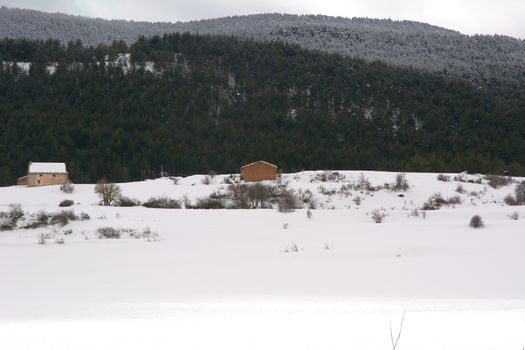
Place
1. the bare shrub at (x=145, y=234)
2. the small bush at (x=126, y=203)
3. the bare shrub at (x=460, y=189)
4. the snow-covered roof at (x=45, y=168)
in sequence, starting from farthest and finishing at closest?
the snow-covered roof at (x=45, y=168), the bare shrub at (x=460, y=189), the small bush at (x=126, y=203), the bare shrub at (x=145, y=234)

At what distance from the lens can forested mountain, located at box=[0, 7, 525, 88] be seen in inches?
4530

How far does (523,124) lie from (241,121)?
44.9 metres

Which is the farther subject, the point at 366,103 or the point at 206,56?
the point at 206,56

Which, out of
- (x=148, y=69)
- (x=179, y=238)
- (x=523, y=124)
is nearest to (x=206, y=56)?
(x=148, y=69)

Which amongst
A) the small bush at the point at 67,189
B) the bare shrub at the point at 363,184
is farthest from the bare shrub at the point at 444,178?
the small bush at the point at 67,189

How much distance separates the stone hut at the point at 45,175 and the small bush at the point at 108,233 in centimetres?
3073

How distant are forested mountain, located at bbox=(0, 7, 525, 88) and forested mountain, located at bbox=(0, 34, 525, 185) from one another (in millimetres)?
19253

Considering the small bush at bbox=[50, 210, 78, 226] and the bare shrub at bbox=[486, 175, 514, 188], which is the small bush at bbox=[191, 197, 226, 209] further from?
the bare shrub at bbox=[486, 175, 514, 188]

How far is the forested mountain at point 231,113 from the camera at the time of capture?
220ft

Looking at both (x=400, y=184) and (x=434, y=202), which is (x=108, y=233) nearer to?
(x=434, y=202)

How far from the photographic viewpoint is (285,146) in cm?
7119

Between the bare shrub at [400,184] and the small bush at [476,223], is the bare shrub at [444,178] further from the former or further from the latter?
the small bush at [476,223]

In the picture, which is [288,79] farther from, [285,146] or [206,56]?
[285,146]

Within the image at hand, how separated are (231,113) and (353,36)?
245 feet
